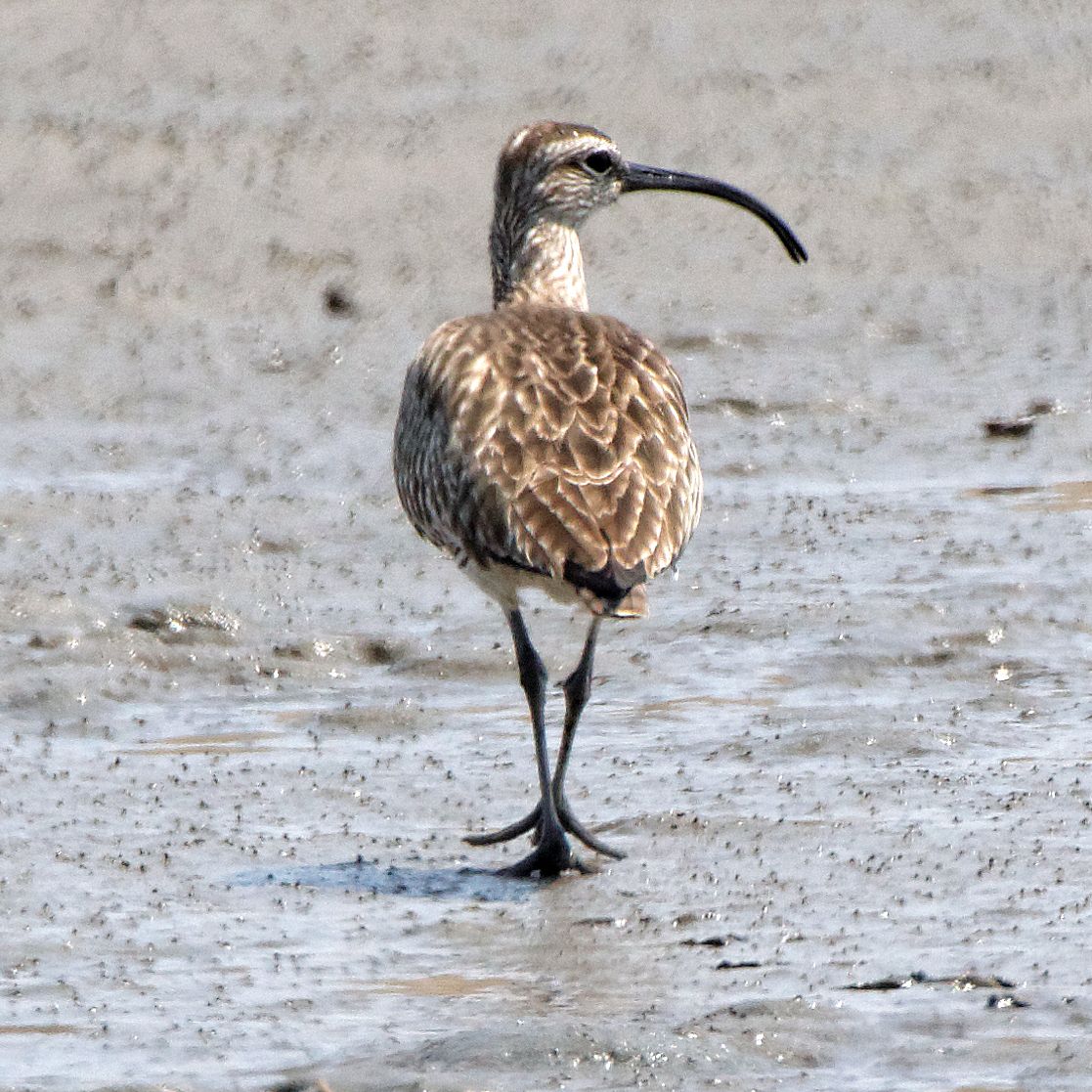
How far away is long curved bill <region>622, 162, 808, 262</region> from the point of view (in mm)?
7898

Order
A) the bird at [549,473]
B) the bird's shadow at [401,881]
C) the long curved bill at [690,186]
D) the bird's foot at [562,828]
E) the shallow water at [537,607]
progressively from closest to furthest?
the shallow water at [537,607] < the bird at [549,473] < the bird's shadow at [401,881] < the bird's foot at [562,828] < the long curved bill at [690,186]

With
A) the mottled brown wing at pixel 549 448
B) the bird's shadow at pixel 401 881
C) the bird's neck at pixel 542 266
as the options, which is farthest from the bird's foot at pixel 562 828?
the bird's neck at pixel 542 266

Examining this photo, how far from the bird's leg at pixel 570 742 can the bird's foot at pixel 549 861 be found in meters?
0.09

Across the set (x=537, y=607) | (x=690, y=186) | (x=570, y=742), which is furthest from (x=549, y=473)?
(x=537, y=607)

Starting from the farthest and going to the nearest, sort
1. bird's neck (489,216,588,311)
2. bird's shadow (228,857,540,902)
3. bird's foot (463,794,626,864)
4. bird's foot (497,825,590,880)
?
bird's neck (489,216,588,311), bird's foot (463,794,626,864), bird's foot (497,825,590,880), bird's shadow (228,857,540,902)

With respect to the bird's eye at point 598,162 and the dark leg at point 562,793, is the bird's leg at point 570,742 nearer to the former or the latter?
the dark leg at point 562,793

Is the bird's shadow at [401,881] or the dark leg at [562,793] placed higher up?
the dark leg at [562,793]

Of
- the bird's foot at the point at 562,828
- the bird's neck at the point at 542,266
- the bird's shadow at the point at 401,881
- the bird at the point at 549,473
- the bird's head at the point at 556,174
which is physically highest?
the bird's head at the point at 556,174

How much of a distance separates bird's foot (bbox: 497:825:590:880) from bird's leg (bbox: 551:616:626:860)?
0.09 metres

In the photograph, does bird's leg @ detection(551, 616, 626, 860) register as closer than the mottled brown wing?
No

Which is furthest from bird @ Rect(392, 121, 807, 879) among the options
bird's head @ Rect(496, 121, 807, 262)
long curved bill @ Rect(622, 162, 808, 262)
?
long curved bill @ Rect(622, 162, 808, 262)

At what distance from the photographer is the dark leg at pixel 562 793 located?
6602 millimetres

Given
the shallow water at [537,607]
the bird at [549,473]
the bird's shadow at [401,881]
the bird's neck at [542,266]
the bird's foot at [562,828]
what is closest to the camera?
the shallow water at [537,607]

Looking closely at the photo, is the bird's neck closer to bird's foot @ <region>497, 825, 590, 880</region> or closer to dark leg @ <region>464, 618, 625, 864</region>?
dark leg @ <region>464, 618, 625, 864</region>
